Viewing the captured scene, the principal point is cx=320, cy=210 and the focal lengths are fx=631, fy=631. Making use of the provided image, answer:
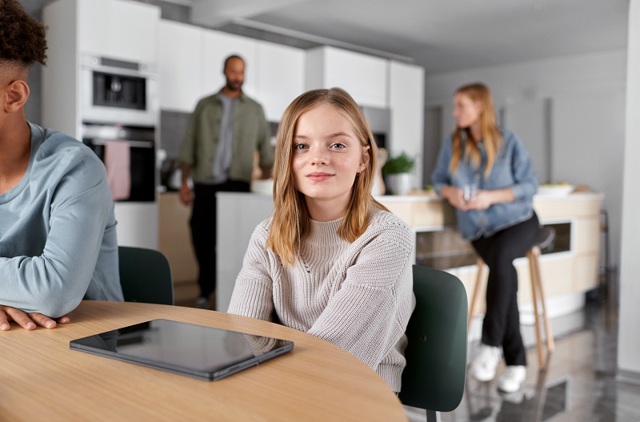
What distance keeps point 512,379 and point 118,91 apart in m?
3.32

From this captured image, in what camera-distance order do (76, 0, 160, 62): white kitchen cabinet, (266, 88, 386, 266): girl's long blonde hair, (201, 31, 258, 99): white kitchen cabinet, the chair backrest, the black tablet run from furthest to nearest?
(201, 31, 258, 99): white kitchen cabinet
(76, 0, 160, 62): white kitchen cabinet
the chair backrest
(266, 88, 386, 266): girl's long blonde hair
the black tablet

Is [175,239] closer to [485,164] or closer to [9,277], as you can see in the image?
[485,164]

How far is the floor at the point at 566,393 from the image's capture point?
2576 millimetres

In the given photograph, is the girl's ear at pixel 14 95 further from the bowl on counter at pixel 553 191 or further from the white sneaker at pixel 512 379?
the bowl on counter at pixel 553 191

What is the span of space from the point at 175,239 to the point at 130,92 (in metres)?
1.23

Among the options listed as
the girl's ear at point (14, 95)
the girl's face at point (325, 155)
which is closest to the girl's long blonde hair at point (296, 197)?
the girl's face at point (325, 155)

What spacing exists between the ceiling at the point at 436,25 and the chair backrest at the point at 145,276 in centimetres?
373

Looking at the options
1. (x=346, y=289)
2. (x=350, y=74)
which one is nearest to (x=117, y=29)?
(x=350, y=74)

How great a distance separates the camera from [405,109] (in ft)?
24.0

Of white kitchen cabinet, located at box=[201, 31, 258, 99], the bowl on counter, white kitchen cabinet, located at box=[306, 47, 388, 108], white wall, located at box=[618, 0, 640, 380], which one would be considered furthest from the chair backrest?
white kitchen cabinet, located at box=[306, 47, 388, 108]

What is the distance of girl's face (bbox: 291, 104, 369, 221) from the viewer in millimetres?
1292

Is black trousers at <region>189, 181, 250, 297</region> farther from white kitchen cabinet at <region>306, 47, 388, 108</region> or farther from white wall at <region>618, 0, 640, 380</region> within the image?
white wall at <region>618, 0, 640, 380</region>

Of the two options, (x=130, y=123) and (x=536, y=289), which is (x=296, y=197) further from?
(x=130, y=123)

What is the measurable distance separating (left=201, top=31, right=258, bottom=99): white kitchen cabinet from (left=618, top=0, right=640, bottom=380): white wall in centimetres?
352
